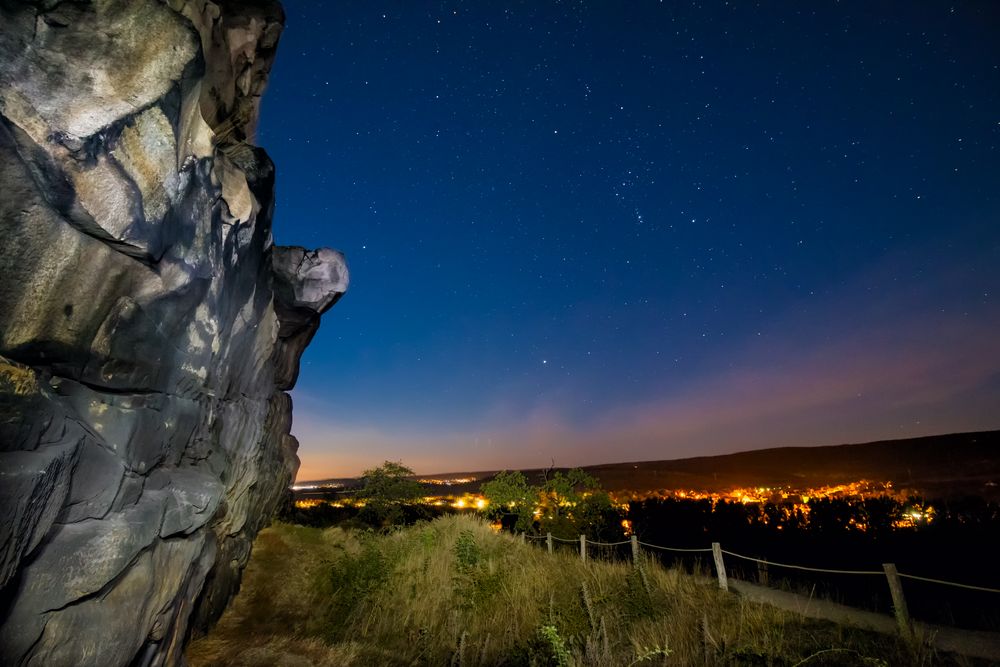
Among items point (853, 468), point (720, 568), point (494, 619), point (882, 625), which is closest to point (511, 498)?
point (720, 568)

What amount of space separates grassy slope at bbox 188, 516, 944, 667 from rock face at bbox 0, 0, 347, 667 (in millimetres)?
2613

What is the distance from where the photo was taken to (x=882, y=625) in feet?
23.6

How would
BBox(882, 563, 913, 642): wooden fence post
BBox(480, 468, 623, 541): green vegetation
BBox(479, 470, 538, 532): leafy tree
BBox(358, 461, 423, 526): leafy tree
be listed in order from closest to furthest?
BBox(882, 563, 913, 642): wooden fence post, BBox(480, 468, 623, 541): green vegetation, BBox(479, 470, 538, 532): leafy tree, BBox(358, 461, 423, 526): leafy tree

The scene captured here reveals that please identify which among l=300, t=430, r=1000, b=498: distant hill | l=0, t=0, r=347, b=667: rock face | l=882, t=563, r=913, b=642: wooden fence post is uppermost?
l=0, t=0, r=347, b=667: rock face

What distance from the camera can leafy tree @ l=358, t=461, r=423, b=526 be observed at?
24.0 metres

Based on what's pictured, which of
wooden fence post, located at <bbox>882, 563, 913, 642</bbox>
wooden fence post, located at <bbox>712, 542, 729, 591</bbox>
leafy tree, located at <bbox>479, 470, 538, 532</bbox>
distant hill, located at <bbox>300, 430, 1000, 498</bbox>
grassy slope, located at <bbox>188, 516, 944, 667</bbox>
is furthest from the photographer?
distant hill, located at <bbox>300, 430, 1000, 498</bbox>

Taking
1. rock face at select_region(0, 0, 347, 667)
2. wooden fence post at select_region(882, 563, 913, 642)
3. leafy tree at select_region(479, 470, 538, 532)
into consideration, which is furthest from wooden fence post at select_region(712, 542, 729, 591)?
rock face at select_region(0, 0, 347, 667)

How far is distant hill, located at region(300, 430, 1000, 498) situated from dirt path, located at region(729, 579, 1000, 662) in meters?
35.4

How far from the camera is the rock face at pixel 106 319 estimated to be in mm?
3236

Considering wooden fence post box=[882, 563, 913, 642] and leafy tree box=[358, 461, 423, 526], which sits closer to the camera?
wooden fence post box=[882, 563, 913, 642]

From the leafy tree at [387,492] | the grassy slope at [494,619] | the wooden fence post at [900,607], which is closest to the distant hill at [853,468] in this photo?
the leafy tree at [387,492]

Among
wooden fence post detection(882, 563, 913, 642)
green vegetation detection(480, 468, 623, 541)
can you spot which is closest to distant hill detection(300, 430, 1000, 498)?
green vegetation detection(480, 468, 623, 541)

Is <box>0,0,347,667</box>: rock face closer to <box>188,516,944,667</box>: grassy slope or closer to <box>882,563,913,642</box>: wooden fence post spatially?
<box>188,516,944,667</box>: grassy slope

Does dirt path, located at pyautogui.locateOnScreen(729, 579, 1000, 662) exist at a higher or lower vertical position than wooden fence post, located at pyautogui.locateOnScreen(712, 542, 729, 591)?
lower
